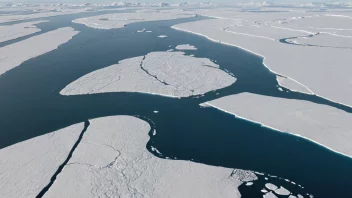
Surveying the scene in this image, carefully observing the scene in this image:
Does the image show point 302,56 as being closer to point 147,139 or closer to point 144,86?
point 144,86

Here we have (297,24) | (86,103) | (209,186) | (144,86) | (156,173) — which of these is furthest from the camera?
(297,24)

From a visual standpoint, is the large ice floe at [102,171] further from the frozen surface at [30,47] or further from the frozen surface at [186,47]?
the frozen surface at [186,47]

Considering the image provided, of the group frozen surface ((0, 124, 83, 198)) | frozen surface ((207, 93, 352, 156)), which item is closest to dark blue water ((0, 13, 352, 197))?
frozen surface ((207, 93, 352, 156))

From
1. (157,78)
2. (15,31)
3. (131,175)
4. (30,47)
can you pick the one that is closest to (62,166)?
(131,175)

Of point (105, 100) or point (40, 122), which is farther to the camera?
point (105, 100)

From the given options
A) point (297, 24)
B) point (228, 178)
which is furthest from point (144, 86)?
point (297, 24)

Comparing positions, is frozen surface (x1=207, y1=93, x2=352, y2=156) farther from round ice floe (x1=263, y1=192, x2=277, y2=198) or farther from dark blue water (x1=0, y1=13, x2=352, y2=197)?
round ice floe (x1=263, y1=192, x2=277, y2=198)

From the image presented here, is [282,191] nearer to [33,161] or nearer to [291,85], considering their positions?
[33,161]

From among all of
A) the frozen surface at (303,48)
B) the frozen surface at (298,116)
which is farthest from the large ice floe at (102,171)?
the frozen surface at (303,48)
